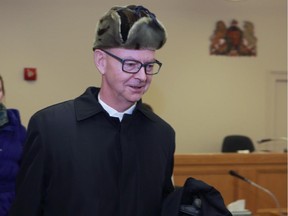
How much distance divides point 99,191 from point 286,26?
17.8ft

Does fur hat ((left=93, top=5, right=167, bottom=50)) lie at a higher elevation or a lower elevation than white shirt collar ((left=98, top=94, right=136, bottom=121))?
higher

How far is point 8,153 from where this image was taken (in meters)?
2.36

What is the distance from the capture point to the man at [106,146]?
4.51 ft

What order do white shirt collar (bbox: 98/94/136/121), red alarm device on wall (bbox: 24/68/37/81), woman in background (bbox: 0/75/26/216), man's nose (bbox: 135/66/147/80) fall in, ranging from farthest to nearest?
1. red alarm device on wall (bbox: 24/68/37/81)
2. woman in background (bbox: 0/75/26/216)
3. white shirt collar (bbox: 98/94/136/121)
4. man's nose (bbox: 135/66/147/80)

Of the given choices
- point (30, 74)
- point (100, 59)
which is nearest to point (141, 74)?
point (100, 59)

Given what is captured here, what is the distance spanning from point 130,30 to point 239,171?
120 inches

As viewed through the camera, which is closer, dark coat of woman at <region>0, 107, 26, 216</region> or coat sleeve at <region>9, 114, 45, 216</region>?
coat sleeve at <region>9, 114, 45, 216</region>

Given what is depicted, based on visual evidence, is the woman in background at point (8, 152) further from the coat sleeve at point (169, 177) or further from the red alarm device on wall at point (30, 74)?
the red alarm device on wall at point (30, 74)

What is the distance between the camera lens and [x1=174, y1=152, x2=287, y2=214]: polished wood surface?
4.00 metres

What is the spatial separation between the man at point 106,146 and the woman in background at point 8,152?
915 mm

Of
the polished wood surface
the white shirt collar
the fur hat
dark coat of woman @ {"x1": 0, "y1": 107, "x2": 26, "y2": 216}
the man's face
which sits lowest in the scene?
the polished wood surface

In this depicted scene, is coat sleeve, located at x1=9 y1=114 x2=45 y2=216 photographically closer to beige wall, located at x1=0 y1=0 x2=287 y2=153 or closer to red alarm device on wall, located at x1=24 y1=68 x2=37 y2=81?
beige wall, located at x1=0 y1=0 x2=287 y2=153

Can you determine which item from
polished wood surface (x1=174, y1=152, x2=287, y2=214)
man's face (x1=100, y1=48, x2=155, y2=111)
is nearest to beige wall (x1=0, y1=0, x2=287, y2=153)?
polished wood surface (x1=174, y1=152, x2=287, y2=214)

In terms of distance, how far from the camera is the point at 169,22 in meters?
5.78
